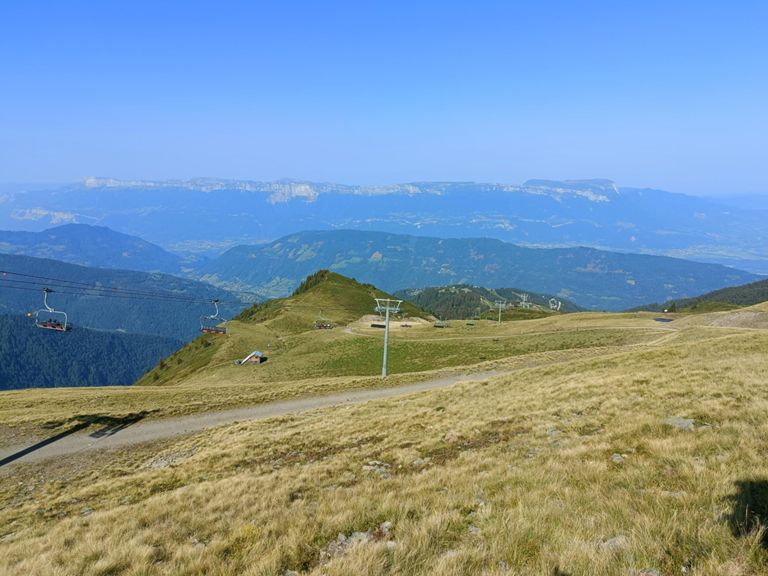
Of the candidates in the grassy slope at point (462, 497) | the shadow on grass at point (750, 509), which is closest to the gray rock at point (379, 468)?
the grassy slope at point (462, 497)

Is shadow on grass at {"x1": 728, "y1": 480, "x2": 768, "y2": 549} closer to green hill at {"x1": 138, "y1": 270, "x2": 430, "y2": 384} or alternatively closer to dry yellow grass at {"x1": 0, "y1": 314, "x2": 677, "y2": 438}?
dry yellow grass at {"x1": 0, "y1": 314, "x2": 677, "y2": 438}

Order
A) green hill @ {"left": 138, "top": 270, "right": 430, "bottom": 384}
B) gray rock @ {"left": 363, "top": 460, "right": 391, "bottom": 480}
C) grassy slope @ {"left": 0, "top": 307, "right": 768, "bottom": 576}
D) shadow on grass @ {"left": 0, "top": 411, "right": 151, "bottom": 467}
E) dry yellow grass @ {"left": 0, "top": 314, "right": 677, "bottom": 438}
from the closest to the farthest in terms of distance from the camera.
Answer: grassy slope @ {"left": 0, "top": 307, "right": 768, "bottom": 576} → gray rock @ {"left": 363, "top": 460, "right": 391, "bottom": 480} → shadow on grass @ {"left": 0, "top": 411, "right": 151, "bottom": 467} → dry yellow grass @ {"left": 0, "top": 314, "right": 677, "bottom": 438} → green hill @ {"left": 138, "top": 270, "right": 430, "bottom": 384}

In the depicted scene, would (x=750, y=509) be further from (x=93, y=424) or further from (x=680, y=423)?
(x=93, y=424)

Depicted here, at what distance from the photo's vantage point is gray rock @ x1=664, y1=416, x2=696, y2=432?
1364 centimetres

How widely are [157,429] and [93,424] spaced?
5.76 meters

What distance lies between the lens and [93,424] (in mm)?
33594

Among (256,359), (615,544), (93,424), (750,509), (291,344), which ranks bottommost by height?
(291,344)

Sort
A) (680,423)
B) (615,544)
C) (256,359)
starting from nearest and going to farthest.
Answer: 1. (615,544)
2. (680,423)
3. (256,359)

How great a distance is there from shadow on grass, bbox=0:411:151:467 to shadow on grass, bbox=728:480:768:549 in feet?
108

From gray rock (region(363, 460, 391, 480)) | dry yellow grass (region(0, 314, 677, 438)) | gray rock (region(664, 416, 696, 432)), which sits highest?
gray rock (region(664, 416, 696, 432))

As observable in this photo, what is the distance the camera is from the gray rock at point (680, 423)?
44.7 feet

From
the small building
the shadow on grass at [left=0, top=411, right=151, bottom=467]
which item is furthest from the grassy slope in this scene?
the small building

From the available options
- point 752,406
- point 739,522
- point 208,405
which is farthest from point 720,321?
point 739,522

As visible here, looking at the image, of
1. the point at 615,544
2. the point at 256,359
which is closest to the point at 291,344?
the point at 256,359
